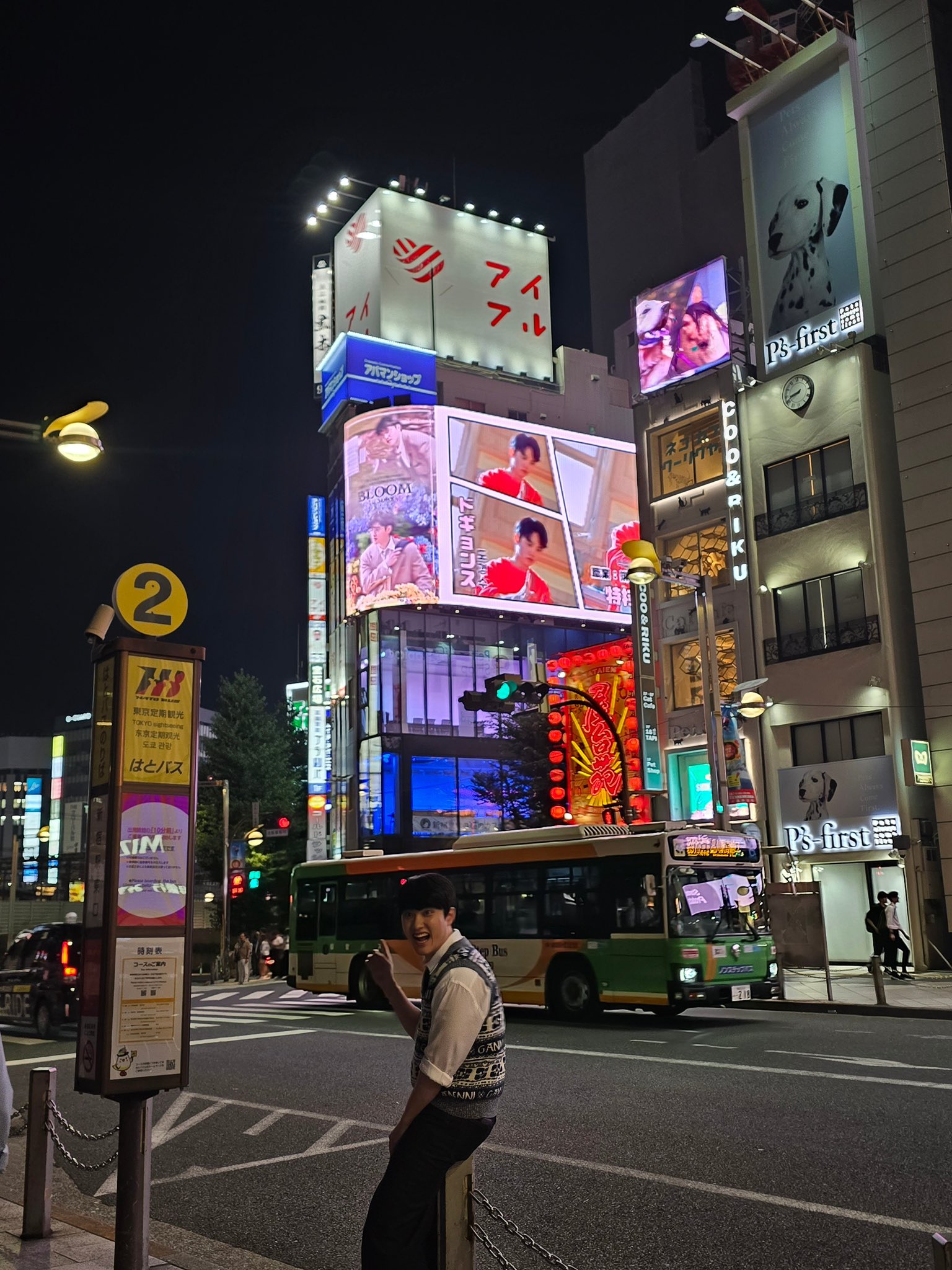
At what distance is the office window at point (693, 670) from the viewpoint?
3441 centimetres

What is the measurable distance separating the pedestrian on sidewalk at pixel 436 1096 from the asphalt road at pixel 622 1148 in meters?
2.23

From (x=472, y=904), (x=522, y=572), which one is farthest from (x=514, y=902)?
(x=522, y=572)

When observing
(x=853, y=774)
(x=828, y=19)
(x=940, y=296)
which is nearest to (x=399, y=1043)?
(x=853, y=774)

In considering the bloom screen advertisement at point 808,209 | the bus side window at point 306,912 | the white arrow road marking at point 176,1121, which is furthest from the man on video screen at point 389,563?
the white arrow road marking at point 176,1121

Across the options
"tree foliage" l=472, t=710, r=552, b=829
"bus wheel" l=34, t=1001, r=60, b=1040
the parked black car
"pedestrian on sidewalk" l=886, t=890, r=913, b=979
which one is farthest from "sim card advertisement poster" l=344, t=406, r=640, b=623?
"bus wheel" l=34, t=1001, r=60, b=1040

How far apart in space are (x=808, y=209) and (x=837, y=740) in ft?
52.3

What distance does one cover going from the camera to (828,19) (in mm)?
35344

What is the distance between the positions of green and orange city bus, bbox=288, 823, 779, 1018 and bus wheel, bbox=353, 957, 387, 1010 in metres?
0.56

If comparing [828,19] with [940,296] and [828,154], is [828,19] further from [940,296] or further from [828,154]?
[940,296]

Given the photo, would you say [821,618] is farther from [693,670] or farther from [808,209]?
[808,209]

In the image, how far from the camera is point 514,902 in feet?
66.7

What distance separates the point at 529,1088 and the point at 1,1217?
18.7 feet

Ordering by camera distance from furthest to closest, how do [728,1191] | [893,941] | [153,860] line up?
1. [893,941]
2. [728,1191]
3. [153,860]

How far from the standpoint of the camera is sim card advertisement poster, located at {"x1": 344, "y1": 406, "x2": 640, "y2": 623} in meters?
55.6
